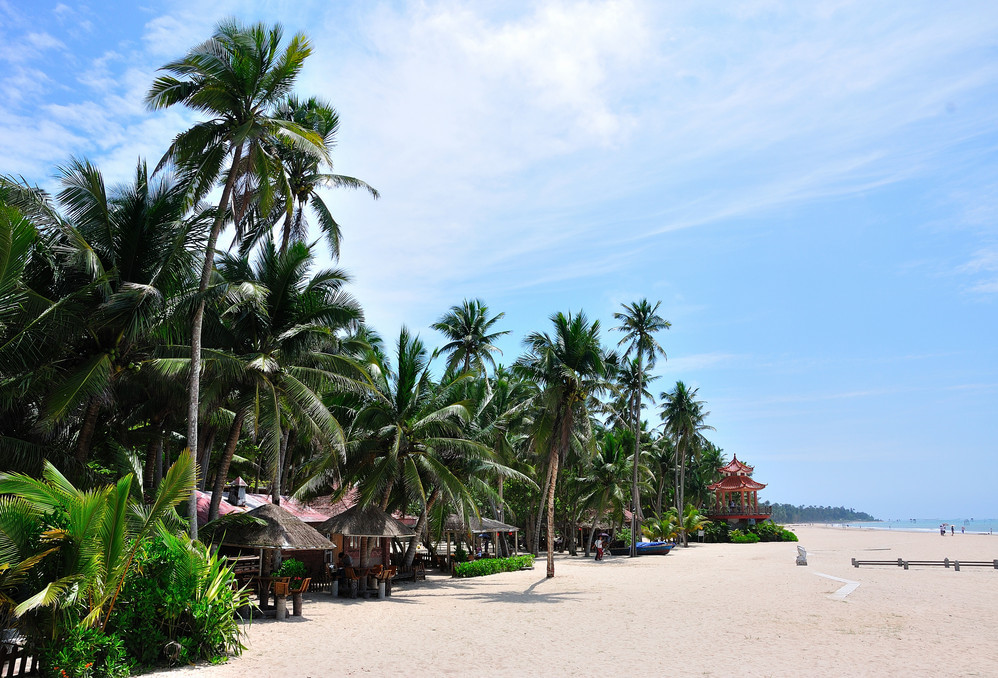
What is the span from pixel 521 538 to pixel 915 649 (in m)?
37.9

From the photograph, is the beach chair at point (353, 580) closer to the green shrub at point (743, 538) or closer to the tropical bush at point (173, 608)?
the tropical bush at point (173, 608)

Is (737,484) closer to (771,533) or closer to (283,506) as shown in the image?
(771,533)

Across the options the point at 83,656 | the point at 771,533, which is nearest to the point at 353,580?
the point at 83,656

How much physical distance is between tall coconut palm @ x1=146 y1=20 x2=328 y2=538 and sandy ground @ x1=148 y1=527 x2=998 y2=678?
18.3ft

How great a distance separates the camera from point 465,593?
20891 millimetres

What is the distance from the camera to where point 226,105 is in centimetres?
1486

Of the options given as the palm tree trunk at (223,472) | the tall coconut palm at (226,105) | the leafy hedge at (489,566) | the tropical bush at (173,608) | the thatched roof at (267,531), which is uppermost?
the tall coconut palm at (226,105)

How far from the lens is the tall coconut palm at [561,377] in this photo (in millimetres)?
25797

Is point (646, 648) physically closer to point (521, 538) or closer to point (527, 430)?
point (527, 430)

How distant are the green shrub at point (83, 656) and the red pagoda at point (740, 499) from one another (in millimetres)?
57253

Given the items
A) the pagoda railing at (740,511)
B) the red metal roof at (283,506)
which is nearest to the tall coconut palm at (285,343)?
the red metal roof at (283,506)

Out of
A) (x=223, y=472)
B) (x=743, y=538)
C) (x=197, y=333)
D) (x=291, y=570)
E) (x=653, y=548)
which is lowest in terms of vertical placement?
(x=743, y=538)

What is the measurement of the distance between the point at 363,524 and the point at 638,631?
9168mm

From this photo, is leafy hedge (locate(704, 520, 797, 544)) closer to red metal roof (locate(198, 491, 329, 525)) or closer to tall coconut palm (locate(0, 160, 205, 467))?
red metal roof (locate(198, 491, 329, 525))
